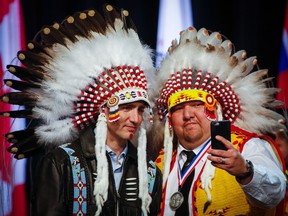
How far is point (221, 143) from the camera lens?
2557 millimetres

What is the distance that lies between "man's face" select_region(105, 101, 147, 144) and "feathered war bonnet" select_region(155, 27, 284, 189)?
38 centimetres

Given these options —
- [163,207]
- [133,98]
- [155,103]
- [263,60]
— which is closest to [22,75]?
[133,98]

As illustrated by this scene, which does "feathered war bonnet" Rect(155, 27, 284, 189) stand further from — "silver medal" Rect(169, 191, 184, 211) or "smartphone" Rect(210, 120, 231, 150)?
"smartphone" Rect(210, 120, 231, 150)

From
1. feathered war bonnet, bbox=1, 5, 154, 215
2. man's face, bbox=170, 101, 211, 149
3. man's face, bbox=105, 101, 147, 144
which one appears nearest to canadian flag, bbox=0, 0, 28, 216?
feathered war bonnet, bbox=1, 5, 154, 215

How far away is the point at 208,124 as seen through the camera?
127 inches

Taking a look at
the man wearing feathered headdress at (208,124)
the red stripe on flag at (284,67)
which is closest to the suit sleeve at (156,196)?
the man wearing feathered headdress at (208,124)

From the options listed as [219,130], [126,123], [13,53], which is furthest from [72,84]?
[13,53]

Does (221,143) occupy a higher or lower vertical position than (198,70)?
lower

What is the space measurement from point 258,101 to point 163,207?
0.98 metres

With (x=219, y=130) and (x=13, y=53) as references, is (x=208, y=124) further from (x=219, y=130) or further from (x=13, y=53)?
(x=13, y=53)

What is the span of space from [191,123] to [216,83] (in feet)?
1.12

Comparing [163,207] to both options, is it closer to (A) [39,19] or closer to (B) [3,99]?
(B) [3,99]

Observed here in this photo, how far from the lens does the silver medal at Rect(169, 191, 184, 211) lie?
10.1 ft

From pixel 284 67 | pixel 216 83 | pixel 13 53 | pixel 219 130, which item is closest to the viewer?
pixel 219 130
